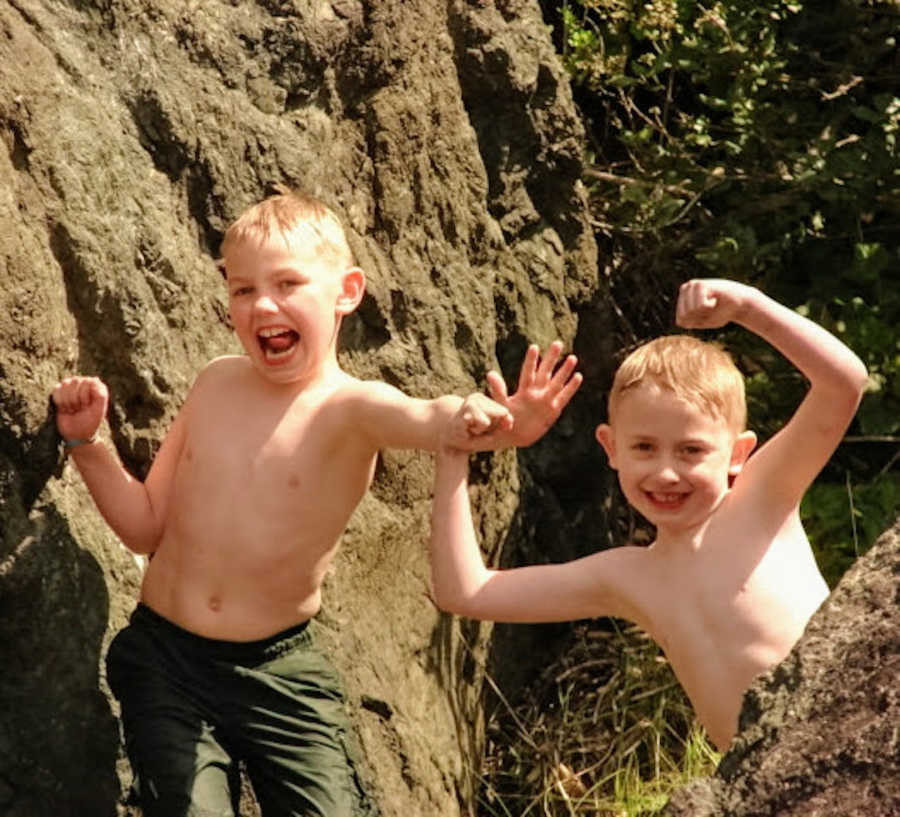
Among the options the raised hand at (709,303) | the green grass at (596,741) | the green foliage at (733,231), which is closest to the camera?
the raised hand at (709,303)

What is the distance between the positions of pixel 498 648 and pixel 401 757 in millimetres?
721

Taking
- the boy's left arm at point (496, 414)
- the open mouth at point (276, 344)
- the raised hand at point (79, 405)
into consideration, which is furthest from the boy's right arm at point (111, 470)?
the boy's left arm at point (496, 414)

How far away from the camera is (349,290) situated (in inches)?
167

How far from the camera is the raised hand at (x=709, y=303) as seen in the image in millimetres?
3646

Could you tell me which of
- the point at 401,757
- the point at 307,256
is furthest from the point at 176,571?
the point at 401,757

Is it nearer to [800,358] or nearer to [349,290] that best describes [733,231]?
[349,290]

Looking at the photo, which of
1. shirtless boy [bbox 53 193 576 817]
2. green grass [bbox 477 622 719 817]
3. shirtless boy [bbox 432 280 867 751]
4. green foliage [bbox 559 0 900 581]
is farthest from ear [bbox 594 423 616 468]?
green foliage [bbox 559 0 900 581]

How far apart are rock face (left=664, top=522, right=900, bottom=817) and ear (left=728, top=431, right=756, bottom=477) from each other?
123cm

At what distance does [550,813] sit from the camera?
17.5ft

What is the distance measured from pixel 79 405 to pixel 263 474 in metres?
0.38

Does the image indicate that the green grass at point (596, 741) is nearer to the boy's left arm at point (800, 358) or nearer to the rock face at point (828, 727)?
the boy's left arm at point (800, 358)

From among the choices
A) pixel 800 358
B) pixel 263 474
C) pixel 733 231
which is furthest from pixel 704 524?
pixel 733 231

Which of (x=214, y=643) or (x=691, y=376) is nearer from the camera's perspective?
(x=691, y=376)

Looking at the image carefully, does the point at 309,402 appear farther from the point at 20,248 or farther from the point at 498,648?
the point at 498,648
